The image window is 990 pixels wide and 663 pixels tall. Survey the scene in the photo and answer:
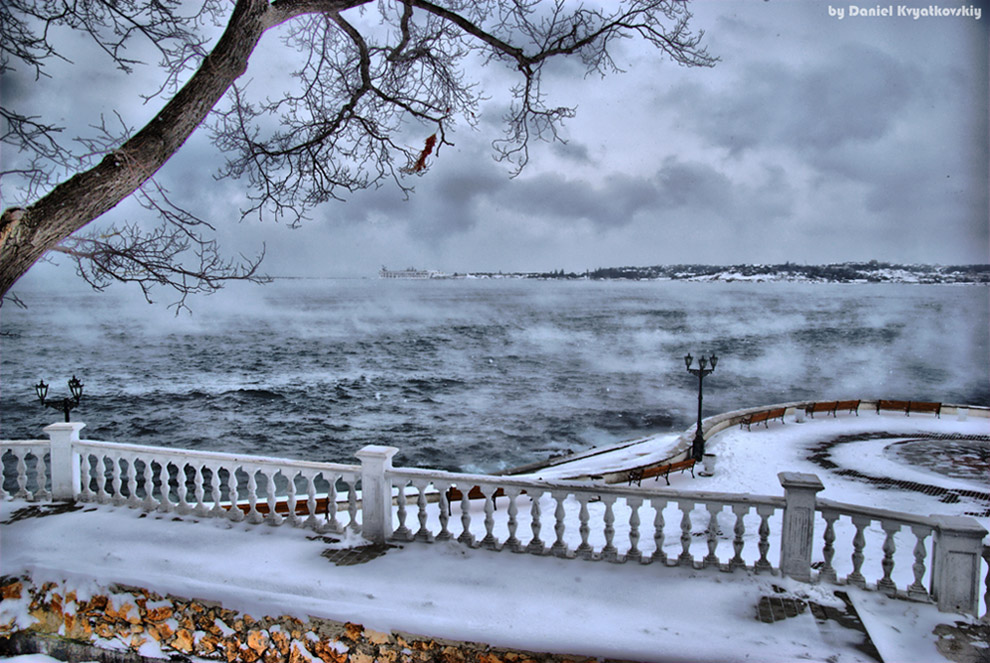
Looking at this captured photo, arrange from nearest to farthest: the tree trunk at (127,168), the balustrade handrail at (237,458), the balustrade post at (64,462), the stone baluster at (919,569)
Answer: the tree trunk at (127,168)
the stone baluster at (919,569)
the balustrade handrail at (237,458)
the balustrade post at (64,462)

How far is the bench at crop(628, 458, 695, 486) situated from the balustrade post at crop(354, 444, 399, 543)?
8.43 metres

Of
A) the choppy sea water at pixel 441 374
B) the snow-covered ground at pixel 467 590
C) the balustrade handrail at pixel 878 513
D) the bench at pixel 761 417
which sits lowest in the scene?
the choppy sea water at pixel 441 374

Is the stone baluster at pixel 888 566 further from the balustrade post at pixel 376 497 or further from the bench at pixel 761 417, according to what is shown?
the bench at pixel 761 417

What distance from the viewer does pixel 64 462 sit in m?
5.95

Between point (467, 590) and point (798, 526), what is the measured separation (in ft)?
8.44

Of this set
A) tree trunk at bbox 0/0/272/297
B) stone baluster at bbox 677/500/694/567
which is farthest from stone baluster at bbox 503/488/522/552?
tree trunk at bbox 0/0/272/297

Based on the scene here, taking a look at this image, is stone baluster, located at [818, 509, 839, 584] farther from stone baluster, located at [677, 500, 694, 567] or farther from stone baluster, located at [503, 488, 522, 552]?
stone baluster, located at [503, 488, 522, 552]

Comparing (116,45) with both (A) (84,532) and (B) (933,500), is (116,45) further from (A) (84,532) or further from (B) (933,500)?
(B) (933,500)

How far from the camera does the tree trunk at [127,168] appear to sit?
3.22 meters

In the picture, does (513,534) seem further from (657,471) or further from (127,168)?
(657,471)

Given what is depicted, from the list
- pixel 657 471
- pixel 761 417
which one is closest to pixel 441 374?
pixel 761 417

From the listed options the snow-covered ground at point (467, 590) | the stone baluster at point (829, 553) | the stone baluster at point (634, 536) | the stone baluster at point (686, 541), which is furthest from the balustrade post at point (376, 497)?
the stone baluster at point (829, 553)

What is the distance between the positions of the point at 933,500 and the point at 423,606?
1048 centimetres

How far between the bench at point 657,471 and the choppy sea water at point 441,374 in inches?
417
